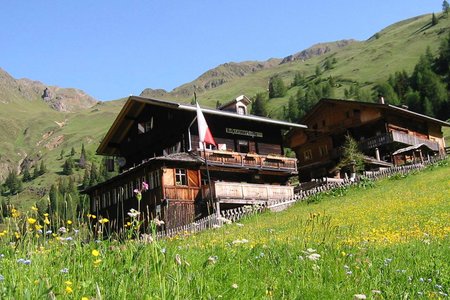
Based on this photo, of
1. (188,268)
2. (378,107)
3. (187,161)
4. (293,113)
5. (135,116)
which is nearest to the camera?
(188,268)

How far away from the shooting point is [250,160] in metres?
44.0

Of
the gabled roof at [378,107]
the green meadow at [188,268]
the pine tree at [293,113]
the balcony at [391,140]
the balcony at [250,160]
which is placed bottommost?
the green meadow at [188,268]

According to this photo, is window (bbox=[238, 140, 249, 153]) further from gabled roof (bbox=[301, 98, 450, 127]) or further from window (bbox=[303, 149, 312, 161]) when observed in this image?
window (bbox=[303, 149, 312, 161])

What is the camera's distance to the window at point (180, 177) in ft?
127

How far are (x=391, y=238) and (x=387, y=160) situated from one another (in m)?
49.2

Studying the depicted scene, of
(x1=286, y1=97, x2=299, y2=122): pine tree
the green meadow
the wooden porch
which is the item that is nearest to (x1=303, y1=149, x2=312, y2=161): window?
the wooden porch

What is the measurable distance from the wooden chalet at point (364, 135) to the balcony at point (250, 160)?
10.6 meters

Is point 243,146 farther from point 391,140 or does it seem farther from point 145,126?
point 391,140

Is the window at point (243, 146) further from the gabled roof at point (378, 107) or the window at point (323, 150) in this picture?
the window at point (323, 150)

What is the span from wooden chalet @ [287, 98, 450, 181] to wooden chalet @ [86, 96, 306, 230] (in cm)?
1283

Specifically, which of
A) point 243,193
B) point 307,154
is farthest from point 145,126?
point 307,154

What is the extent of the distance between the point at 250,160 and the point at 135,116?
13.0m

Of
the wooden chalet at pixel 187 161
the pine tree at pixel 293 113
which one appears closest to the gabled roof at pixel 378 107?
the wooden chalet at pixel 187 161

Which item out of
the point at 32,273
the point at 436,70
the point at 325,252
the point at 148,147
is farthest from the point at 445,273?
the point at 436,70
